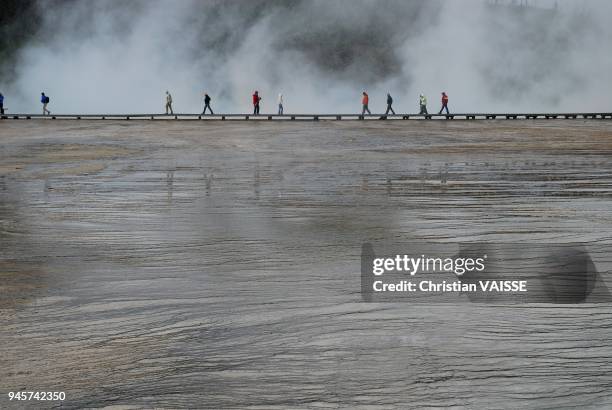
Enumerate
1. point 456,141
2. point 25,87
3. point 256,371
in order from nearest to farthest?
point 256,371 → point 456,141 → point 25,87

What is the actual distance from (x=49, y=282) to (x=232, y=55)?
62297 millimetres

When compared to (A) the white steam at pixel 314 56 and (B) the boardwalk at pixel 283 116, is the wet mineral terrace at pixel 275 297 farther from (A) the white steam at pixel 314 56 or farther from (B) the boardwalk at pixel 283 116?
(A) the white steam at pixel 314 56

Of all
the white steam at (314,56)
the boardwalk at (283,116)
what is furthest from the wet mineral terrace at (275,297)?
the white steam at (314,56)

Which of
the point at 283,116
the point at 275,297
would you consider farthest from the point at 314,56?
the point at 275,297

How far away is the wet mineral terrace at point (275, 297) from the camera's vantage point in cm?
407

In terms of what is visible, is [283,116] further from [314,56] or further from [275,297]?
[314,56]

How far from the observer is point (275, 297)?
18.1 ft

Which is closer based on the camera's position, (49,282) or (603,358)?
(603,358)

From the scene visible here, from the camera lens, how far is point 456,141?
21656 mm

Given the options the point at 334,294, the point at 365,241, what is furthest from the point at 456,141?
the point at 334,294

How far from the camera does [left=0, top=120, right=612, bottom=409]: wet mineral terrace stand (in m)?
4.07

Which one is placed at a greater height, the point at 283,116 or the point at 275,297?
the point at 283,116

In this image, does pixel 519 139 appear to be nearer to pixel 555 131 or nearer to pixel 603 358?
pixel 555 131

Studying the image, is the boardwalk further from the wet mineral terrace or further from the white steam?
the white steam
